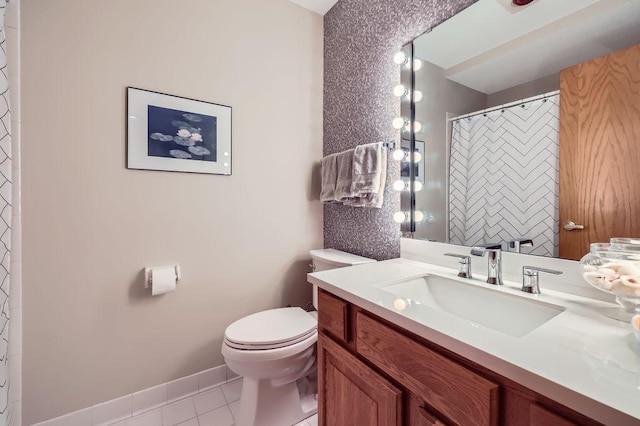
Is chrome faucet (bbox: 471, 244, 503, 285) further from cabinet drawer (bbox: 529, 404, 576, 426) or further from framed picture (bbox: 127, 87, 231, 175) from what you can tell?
framed picture (bbox: 127, 87, 231, 175)

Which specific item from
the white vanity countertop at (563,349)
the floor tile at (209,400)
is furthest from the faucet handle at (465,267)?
the floor tile at (209,400)

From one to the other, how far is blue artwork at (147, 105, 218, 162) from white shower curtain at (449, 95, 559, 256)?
132 cm

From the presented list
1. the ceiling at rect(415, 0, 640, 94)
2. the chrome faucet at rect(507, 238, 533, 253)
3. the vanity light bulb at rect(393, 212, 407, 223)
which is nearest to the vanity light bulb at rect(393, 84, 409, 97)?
the ceiling at rect(415, 0, 640, 94)

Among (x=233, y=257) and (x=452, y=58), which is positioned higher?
(x=452, y=58)

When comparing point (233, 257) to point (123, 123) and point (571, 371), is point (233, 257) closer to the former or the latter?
point (123, 123)

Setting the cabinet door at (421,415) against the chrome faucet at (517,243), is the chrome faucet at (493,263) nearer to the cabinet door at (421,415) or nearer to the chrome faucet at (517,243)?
the chrome faucet at (517,243)

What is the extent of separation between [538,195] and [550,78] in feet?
1.31

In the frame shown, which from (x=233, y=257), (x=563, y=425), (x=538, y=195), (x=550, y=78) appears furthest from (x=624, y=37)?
(x=233, y=257)

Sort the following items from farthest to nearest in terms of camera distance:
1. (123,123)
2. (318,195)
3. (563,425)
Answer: (318,195), (123,123), (563,425)

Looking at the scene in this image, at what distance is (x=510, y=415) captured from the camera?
506 mm

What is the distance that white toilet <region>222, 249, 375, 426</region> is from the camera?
1232 millimetres

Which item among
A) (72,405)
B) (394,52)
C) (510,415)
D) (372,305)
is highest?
(394,52)

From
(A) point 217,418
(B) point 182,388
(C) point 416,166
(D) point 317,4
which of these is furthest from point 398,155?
(B) point 182,388

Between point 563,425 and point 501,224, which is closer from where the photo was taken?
point 563,425
